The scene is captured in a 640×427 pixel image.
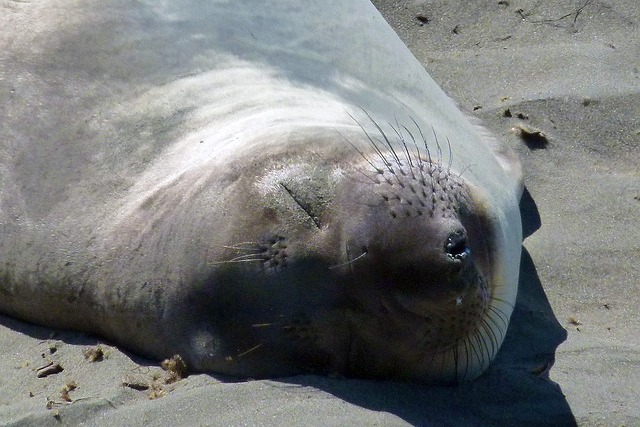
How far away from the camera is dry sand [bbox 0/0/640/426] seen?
3002 mm

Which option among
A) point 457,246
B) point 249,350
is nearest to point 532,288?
point 457,246

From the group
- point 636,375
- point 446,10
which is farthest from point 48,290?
point 446,10

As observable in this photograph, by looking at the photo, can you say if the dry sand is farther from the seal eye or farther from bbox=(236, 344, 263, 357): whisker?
the seal eye

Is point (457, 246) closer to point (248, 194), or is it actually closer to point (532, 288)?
point (248, 194)

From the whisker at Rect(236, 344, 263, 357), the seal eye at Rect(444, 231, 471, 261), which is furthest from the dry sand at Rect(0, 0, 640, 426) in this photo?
the seal eye at Rect(444, 231, 471, 261)

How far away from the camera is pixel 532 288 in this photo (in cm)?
410

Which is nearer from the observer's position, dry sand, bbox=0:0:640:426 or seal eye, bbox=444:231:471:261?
seal eye, bbox=444:231:471:261

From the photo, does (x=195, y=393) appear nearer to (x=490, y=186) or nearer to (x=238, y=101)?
(x=238, y=101)

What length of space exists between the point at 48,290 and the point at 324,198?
1.00m

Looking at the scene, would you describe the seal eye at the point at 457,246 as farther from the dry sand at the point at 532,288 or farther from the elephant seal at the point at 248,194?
the dry sand at the point at 532,288

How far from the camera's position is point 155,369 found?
3191 millimetres

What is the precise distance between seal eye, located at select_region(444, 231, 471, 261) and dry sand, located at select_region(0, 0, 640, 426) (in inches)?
17.7

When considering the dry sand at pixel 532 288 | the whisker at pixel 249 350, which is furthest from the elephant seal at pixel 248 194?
the dry sand at pixel 532 288

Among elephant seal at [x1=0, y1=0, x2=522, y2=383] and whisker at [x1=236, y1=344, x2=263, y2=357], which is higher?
elephant seal at [x1=0, y1=0, x2=522, y2=383]
